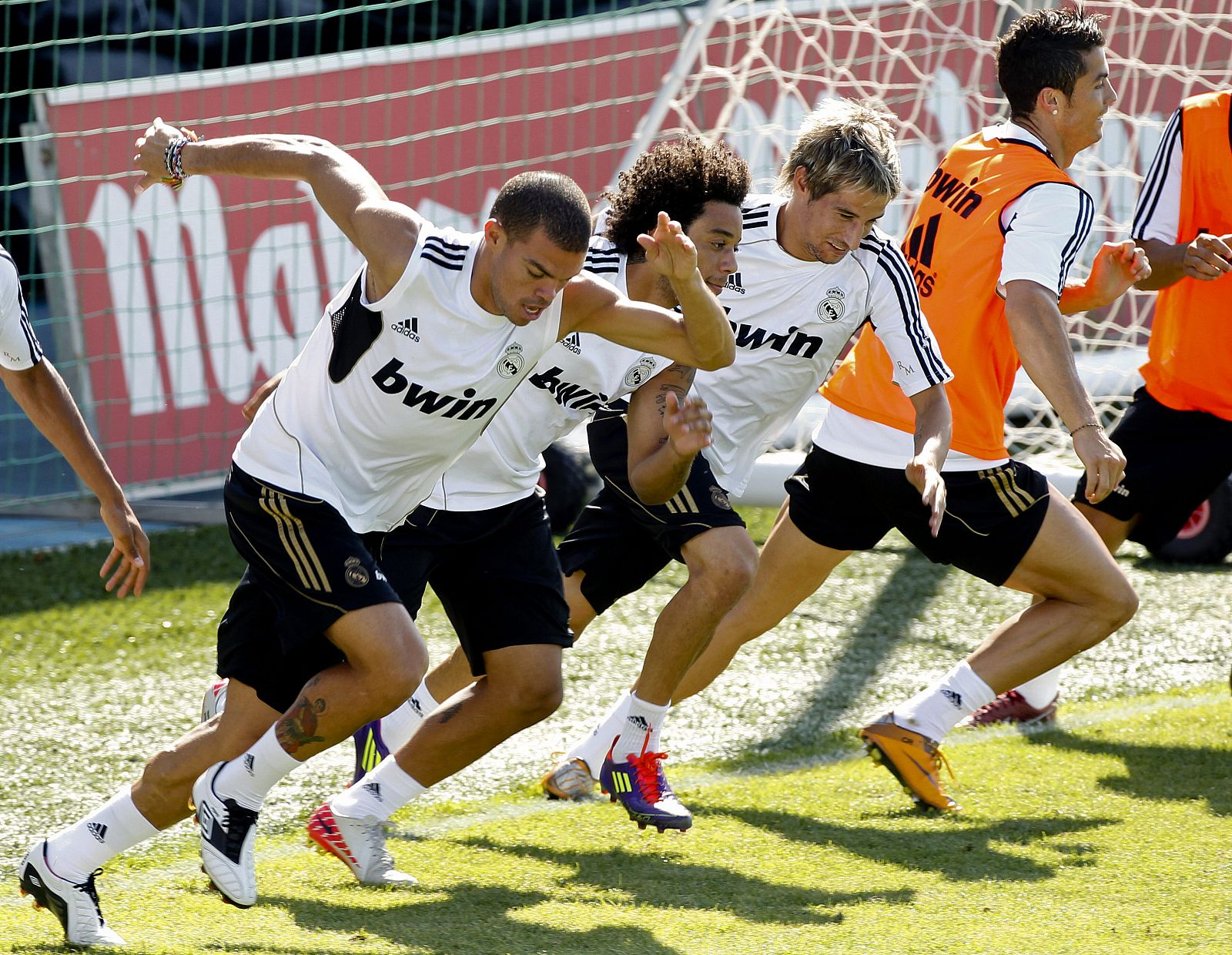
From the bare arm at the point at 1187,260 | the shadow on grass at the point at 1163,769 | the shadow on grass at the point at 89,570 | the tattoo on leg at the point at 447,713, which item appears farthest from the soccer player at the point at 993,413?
the shadow on grass at the point at 89,570

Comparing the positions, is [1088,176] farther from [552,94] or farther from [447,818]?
[447,818]

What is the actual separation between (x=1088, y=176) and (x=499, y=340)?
5787 mm

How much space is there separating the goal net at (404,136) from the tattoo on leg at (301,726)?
4.49 metres

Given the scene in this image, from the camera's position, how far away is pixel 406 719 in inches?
182

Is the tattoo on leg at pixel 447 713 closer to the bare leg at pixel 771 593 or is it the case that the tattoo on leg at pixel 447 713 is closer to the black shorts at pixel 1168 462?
the bare leg at pixel 771 593

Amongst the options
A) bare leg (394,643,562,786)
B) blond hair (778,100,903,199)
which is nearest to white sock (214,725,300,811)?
bare leg (394,643,562,786)

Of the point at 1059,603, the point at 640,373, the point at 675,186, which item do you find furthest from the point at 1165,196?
the point at 640,373

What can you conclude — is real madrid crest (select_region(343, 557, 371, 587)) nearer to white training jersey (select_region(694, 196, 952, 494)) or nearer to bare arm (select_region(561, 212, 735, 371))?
bare arm (select_region(561, 212, 735, 371))

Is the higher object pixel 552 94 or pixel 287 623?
pixel 552 94

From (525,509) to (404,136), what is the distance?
16.1 feet

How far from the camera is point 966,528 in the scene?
4.36 meters

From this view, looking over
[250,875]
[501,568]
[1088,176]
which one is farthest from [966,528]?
[1088,176]

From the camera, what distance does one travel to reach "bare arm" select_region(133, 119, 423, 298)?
11.3ft

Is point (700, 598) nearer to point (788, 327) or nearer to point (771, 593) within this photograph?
point (771, 593)
